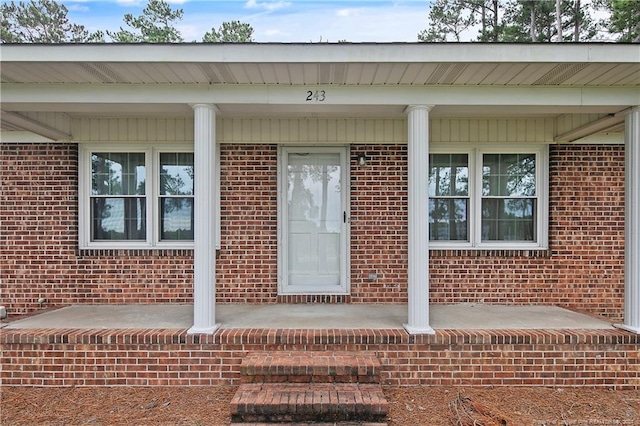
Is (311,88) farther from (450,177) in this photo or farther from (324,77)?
(450,177)

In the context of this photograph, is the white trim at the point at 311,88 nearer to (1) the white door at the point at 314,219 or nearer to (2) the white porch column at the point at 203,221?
(2) the white porch column at the point at 203,221

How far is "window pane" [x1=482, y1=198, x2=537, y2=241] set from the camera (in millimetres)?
4723

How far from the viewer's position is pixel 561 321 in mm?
3783

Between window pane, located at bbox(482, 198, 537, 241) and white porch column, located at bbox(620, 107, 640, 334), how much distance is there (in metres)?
1.32

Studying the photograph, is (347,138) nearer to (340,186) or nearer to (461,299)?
(340,186)

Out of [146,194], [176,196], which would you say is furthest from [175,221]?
[146,194]

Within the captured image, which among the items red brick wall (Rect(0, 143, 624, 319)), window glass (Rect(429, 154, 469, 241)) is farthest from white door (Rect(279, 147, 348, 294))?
window glass (Rect(429, 154, 469, 241))

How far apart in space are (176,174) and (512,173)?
15.0 feet

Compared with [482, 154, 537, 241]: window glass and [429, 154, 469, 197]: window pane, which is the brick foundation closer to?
[482, 154, 537, 241]: window glass

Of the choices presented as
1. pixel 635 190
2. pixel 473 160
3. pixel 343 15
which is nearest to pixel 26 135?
pixel 473 160

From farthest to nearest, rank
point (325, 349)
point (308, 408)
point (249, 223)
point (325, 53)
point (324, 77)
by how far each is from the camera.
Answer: point (249, 223) → point (325, 349) → point (324, 77) → point (325, 53) → point (308, 408)

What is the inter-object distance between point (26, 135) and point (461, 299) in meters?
6.19

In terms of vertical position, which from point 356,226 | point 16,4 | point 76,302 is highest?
point 16,4

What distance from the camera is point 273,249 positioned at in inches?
181
